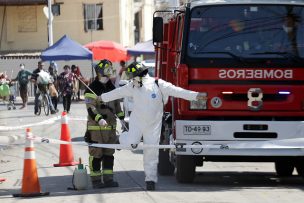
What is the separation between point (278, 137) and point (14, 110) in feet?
73.2

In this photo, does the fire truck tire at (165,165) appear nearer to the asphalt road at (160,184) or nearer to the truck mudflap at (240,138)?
the asphalt road at (160,184)

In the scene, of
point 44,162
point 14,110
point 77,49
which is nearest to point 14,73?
point 77,49

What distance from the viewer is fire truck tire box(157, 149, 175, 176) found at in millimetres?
13461

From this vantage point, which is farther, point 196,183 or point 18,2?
point 18,2

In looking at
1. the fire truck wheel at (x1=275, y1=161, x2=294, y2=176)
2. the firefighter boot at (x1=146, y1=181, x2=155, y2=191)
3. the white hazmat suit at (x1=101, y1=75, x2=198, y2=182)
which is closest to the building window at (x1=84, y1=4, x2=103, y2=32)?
the fire truck wheel at (x1=275, y1=161, x2=294, y2=176)

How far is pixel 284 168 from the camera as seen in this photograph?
13.3 meters

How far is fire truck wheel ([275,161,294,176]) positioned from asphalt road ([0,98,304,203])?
0.12 metres

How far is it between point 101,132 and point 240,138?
6.56 feet

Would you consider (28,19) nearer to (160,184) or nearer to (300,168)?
(300,168)

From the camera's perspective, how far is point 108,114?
38.8 ft

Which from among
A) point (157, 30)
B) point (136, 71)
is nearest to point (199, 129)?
point (136, 71)

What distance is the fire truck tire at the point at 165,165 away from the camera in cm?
1346

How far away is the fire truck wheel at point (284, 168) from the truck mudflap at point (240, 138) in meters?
1.75

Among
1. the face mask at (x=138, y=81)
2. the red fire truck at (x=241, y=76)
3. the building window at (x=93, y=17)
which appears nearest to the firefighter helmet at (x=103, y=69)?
the face mask at (x=138, y=81)
